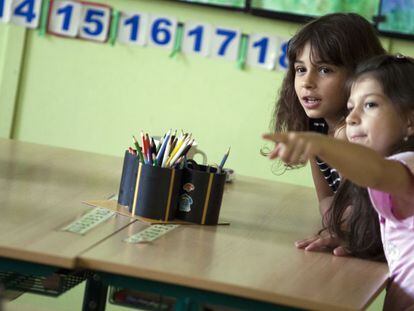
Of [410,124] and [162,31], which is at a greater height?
[162,31]

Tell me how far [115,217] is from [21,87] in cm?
198

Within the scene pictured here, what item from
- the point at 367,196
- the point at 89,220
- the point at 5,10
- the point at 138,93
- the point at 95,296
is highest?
the point at 5,10

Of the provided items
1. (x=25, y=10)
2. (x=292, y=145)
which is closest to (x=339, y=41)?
(x=292, y=145)

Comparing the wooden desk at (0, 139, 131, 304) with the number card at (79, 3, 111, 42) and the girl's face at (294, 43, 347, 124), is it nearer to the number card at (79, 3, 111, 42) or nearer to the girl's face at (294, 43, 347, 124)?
the girl's face at (294, 43, 347, 124)

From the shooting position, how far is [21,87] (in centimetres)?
378

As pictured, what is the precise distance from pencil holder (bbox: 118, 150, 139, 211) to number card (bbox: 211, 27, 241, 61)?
164cm

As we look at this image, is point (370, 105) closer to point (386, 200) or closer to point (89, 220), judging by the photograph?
point (386, 200)

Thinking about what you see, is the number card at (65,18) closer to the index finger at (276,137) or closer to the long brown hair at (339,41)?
the long brown hair at (339,41)

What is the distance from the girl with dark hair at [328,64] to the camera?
2418 millimetres

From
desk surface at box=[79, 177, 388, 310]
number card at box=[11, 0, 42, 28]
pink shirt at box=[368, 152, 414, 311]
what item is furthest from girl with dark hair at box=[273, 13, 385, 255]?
number card at box=[11, 0, 42, 28]

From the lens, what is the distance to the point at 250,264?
165 cm

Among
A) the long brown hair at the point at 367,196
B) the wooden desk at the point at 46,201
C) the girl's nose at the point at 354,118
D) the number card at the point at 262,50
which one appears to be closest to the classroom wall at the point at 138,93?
the number card at the point at 262,50

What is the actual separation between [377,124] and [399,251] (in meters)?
0.26

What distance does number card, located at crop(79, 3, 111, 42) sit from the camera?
3.66 meters
